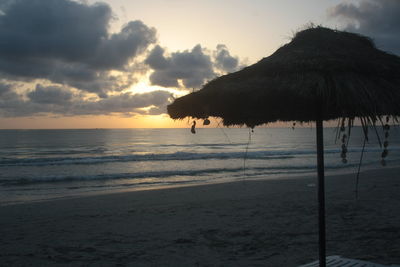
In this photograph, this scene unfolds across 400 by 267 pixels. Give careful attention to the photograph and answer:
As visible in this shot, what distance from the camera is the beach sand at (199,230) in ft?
20.5

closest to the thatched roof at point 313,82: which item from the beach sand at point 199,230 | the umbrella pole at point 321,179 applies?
the umbrella pole at point 321,179

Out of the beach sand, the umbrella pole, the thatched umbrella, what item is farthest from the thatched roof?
the beach sand

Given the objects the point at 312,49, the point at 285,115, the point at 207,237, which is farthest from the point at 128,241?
the point at 312,49

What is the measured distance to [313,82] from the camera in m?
3.16

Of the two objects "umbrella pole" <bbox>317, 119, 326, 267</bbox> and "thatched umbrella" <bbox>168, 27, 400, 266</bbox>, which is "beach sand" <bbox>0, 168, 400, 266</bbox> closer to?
"umbrella pole" <bbox>317, 119, 326, 267</bbox>

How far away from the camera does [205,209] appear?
34.4 ft

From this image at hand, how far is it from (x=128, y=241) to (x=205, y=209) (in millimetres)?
3580

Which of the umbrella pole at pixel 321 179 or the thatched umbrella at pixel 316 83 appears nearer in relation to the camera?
the thatched umbrella at pixel 316 83

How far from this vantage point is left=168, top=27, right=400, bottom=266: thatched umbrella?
3176mm

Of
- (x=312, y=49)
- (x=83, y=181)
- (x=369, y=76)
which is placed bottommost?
(x=83, y=181)

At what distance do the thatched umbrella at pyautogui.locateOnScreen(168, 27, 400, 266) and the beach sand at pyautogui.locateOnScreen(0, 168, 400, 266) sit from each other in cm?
287

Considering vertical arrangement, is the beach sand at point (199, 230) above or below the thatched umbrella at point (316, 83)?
below

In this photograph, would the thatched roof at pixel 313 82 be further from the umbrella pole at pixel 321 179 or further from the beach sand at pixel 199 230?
the beach sand at pixel 199 230

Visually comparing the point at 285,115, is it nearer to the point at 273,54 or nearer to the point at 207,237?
the point at 273,54
